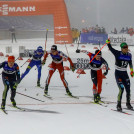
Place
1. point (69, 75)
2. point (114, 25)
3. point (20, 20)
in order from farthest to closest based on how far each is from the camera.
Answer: point (114, 25)
point (20, 20)
point (69, 75)

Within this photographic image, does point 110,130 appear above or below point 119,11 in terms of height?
below

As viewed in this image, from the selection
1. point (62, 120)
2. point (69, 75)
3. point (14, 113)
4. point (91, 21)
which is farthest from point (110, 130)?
point (91, 21)

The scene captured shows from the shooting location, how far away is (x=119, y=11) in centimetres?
5556

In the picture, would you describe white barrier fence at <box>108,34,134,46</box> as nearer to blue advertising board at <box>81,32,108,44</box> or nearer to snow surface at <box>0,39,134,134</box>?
blue advertising board at <box>81,32,108,44</box>

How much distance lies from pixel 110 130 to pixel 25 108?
2943mm

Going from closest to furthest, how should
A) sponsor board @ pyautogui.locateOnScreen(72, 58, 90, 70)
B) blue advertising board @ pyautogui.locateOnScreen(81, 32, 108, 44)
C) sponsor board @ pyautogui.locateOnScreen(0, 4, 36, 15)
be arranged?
sponsor board @ pyautogui.locateOnScreen(72, 58, 90, 70)
sponsor board @ pyautogui.locateOnScreen(0, 4, 36, 15)
blue advertising board @ pyautogui.locateOnScreen(81, 32, 108, 44)

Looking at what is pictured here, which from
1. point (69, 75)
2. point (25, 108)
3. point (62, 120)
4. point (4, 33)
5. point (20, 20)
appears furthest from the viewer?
point (20, 20)

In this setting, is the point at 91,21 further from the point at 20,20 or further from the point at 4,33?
the point at 4,33

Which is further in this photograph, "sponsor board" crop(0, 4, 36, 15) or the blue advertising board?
the blue advertising board

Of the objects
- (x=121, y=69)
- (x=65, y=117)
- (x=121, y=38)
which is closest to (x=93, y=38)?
(x=121, y=38)

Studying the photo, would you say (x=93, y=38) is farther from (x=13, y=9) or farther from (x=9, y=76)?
(x=9, y=76)

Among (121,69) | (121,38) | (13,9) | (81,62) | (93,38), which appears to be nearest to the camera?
(121,69)

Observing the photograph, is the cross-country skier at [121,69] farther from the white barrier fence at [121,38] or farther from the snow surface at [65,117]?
the white barrier fence at [121,38]

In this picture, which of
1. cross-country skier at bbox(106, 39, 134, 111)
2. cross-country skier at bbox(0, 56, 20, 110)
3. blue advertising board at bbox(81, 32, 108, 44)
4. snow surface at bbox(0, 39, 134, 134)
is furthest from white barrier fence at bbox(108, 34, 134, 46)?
cross-country skier at bbox(0, 56, 20, 110)
